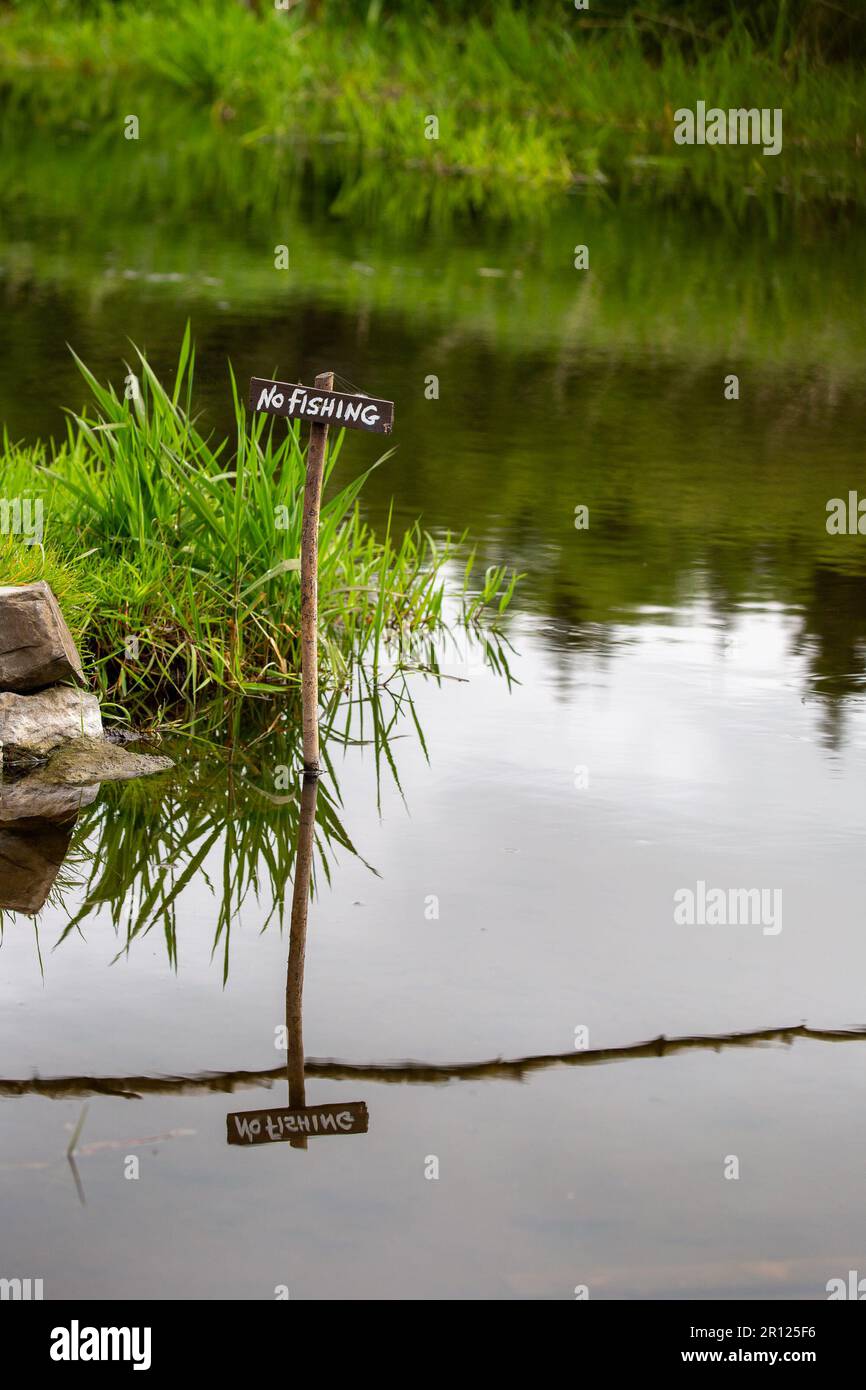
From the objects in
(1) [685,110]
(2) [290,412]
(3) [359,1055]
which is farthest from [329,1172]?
(1) [685,110]

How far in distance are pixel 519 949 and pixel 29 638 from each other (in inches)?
72.7

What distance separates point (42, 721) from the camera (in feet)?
19.5

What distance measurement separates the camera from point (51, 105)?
2288 centimetres

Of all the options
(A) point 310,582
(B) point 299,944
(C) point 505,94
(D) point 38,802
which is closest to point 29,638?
(D) point 38,802

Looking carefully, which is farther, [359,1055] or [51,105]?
[51,105]

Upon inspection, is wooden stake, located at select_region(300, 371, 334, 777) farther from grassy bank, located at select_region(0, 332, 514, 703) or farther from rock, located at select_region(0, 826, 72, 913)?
rock, located at select_region(0, 826, 72, 913)

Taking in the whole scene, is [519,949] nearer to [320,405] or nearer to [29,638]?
[320,405]

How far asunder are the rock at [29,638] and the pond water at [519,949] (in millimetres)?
445

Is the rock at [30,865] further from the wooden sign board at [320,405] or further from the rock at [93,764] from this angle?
the wooden sign board at [320,405]

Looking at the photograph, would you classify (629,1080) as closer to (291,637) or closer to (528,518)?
(291,637)

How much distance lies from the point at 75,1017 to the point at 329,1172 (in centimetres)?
80

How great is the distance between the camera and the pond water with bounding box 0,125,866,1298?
3.69 m

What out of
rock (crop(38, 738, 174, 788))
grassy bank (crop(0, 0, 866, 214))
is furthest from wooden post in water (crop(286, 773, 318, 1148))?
grassy bank (crop(0, 0, 866, 214))

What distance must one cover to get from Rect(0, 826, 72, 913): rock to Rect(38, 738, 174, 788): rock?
0.36m
